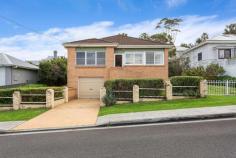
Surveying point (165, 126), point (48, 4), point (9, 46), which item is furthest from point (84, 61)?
point (9, 46)

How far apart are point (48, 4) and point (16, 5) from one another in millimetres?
2350

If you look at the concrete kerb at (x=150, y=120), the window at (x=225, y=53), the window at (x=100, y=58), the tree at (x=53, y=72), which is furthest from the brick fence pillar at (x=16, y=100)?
the window at (x=225, y=53)

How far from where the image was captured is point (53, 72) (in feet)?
128

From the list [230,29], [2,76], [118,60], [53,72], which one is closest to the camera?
[118,60]

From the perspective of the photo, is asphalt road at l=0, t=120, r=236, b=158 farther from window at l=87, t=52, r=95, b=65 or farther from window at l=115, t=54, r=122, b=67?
window at l=115, t=54, r=122, b=67

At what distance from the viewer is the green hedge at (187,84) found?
20.3 meters

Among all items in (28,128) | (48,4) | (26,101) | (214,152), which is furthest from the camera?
(48,4)

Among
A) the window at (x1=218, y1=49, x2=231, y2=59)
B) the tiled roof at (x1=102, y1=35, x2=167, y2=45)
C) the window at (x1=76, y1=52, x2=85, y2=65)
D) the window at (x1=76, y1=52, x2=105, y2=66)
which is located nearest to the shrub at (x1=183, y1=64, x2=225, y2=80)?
the window at (x1=218, y1=49, x2=231, y2=59)

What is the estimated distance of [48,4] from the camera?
23000 millimetres

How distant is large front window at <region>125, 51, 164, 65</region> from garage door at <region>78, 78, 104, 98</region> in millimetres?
3331

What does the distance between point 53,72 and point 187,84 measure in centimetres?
2257

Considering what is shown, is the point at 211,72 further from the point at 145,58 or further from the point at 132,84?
the point at 132,84

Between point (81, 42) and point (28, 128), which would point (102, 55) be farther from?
point (28, 128)

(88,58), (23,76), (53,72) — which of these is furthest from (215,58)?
(23,76)
